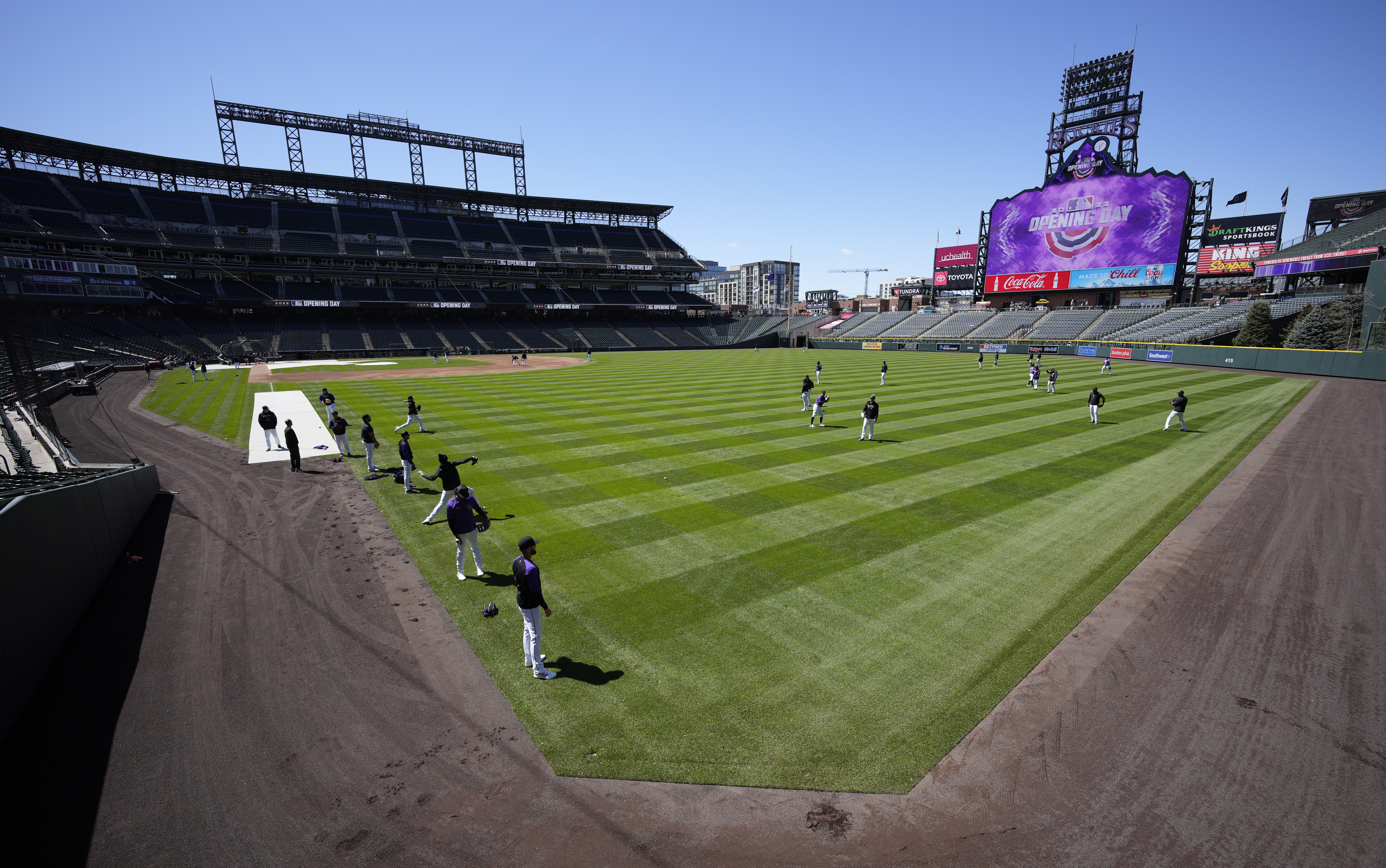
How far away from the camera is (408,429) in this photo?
21266 mm

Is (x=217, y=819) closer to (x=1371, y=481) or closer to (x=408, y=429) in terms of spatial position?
(x=408, y=429)

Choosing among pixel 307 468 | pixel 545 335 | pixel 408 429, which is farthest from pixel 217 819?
pixel 545 335

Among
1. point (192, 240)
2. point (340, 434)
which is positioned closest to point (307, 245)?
point (192, 240)

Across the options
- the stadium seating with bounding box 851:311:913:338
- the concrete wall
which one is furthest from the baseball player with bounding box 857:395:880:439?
the stadium seating with bounding box 851:311:913:338

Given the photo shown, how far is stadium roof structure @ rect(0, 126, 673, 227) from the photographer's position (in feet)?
195

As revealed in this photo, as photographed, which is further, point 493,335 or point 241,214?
point 493,335

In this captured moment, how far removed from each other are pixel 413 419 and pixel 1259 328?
62.6 meters

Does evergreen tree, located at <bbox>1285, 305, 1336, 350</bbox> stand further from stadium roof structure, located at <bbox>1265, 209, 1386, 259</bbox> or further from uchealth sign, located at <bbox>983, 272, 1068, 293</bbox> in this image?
uchealth sign, located at <bbox>983, 272, 1068, 293</bbox>

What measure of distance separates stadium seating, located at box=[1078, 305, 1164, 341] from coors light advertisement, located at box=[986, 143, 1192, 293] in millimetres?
2876

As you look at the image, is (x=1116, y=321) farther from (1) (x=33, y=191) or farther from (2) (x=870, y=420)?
(1) (x=33, y=191)

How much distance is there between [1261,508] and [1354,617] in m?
5.46

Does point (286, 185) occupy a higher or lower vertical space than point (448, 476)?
higher

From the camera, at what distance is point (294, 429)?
2061 centimetres

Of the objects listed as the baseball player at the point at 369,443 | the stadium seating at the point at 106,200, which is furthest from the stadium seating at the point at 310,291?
the baseball player at the point at 369,443
